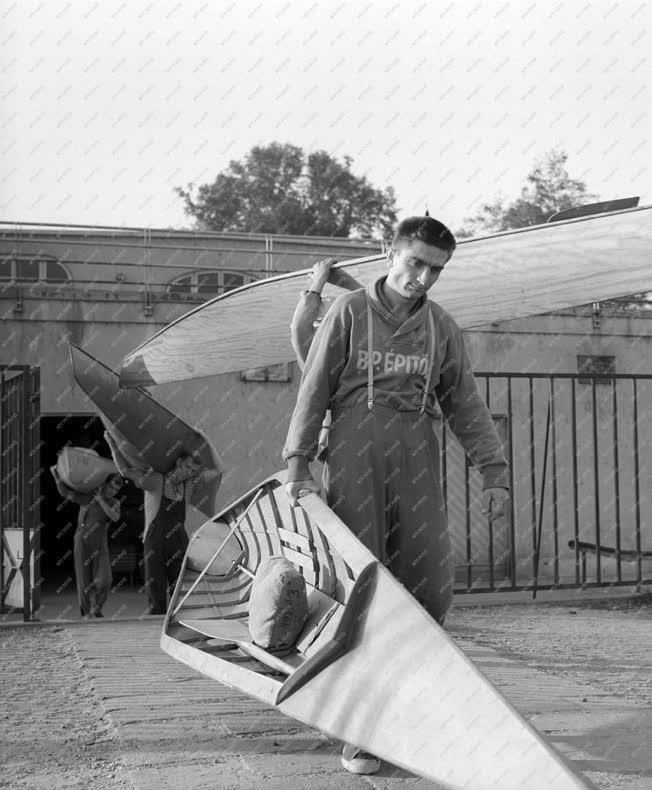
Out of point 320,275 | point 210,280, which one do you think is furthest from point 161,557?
point 210,280

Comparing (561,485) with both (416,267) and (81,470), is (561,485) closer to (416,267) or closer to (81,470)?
(81,470)

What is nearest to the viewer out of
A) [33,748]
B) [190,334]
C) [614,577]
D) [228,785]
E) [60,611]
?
[228,785]

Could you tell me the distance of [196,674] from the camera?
4.93 m

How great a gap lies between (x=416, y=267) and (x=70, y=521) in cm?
1216

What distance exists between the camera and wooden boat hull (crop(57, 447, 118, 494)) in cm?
777

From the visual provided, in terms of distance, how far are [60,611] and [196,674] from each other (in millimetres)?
4901

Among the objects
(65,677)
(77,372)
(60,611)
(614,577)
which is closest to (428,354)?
(65,677)

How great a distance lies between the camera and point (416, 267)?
330cm

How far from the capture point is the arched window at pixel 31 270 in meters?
11.6

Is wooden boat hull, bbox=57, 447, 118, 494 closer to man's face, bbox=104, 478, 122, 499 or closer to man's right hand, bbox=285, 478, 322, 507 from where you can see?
man's face, bbox=104, 478, 122, 499

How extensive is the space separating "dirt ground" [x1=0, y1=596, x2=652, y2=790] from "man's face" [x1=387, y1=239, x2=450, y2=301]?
1.70 m

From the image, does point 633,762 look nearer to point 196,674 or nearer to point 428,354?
point 428,354

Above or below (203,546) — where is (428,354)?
above

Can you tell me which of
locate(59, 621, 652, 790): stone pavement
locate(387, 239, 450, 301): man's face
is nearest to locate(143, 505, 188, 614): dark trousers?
locate(59, 621, 652, 790): stone pavement
